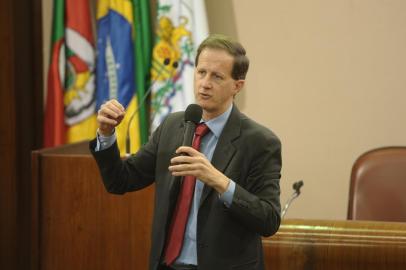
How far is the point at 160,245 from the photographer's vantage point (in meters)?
1.81

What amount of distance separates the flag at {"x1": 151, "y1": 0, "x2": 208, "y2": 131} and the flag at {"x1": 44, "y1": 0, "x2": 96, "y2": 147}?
18.7 inches

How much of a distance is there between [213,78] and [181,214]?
395 mm

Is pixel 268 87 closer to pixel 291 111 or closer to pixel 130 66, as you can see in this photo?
pixel 291 111

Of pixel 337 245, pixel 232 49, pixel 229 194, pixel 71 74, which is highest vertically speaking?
pixel 71 74

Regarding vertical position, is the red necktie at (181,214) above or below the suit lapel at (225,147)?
below

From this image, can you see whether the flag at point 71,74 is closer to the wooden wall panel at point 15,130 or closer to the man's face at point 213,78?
the wooden wall panel at point 15,130

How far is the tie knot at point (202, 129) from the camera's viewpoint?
185 cm

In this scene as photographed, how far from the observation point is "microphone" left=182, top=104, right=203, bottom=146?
177cm

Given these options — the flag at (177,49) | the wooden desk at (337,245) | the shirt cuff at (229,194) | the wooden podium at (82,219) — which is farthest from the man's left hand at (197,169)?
the flag at (177,49)

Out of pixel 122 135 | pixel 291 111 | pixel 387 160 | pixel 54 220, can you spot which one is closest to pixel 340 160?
pixel 291 111

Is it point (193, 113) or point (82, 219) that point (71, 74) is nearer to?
point (82, 219)

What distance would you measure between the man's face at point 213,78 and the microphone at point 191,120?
0.15ft

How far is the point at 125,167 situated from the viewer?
196 centimetres

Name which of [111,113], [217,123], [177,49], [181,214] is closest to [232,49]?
[217,123]
